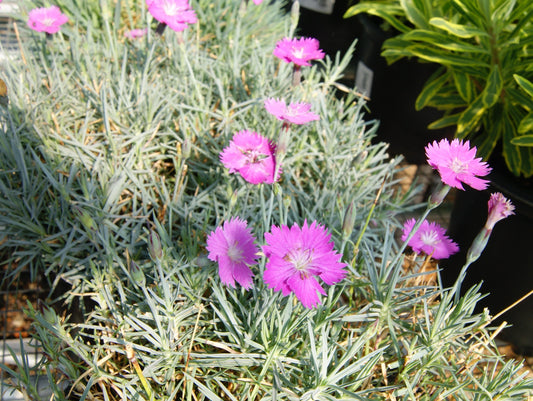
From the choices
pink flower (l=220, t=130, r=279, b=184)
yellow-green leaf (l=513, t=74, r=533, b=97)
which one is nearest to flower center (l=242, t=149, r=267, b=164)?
pink flower (l=220, t=130, r=279, b=184)

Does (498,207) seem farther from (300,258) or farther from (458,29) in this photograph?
(458,29)

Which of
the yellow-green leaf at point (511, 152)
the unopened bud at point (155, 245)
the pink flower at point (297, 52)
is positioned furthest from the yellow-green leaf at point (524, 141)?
the unopened bud at point (155, 245)

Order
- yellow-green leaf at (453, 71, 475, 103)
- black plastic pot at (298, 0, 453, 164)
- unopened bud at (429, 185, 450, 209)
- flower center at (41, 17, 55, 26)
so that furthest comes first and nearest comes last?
black plastic pot at (298, 0, 453, 164) → yellow-green leaf at (453, 71, 475, 103) → flower center at (41, 17, 55, 26) → unopened bud at (429, 185, 450, 209)

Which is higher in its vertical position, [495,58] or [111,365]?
[495,58]

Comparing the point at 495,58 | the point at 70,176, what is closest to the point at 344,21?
the point at 495,58

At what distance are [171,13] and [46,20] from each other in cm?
37

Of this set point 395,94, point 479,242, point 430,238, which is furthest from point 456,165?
point 395,94

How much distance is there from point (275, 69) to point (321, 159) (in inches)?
18.6

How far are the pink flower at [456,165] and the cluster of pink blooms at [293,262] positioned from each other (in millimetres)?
185

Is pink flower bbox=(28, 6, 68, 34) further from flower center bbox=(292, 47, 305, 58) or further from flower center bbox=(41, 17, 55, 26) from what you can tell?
flower center bbox=(292, 47, 305, 58)

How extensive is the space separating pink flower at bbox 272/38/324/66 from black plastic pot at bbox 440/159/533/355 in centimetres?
63

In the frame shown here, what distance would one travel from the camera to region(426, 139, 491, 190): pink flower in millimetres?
632

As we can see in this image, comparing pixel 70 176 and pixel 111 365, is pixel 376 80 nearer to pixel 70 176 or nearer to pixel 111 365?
pixel 70 176

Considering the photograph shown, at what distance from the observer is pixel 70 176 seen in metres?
0.97
